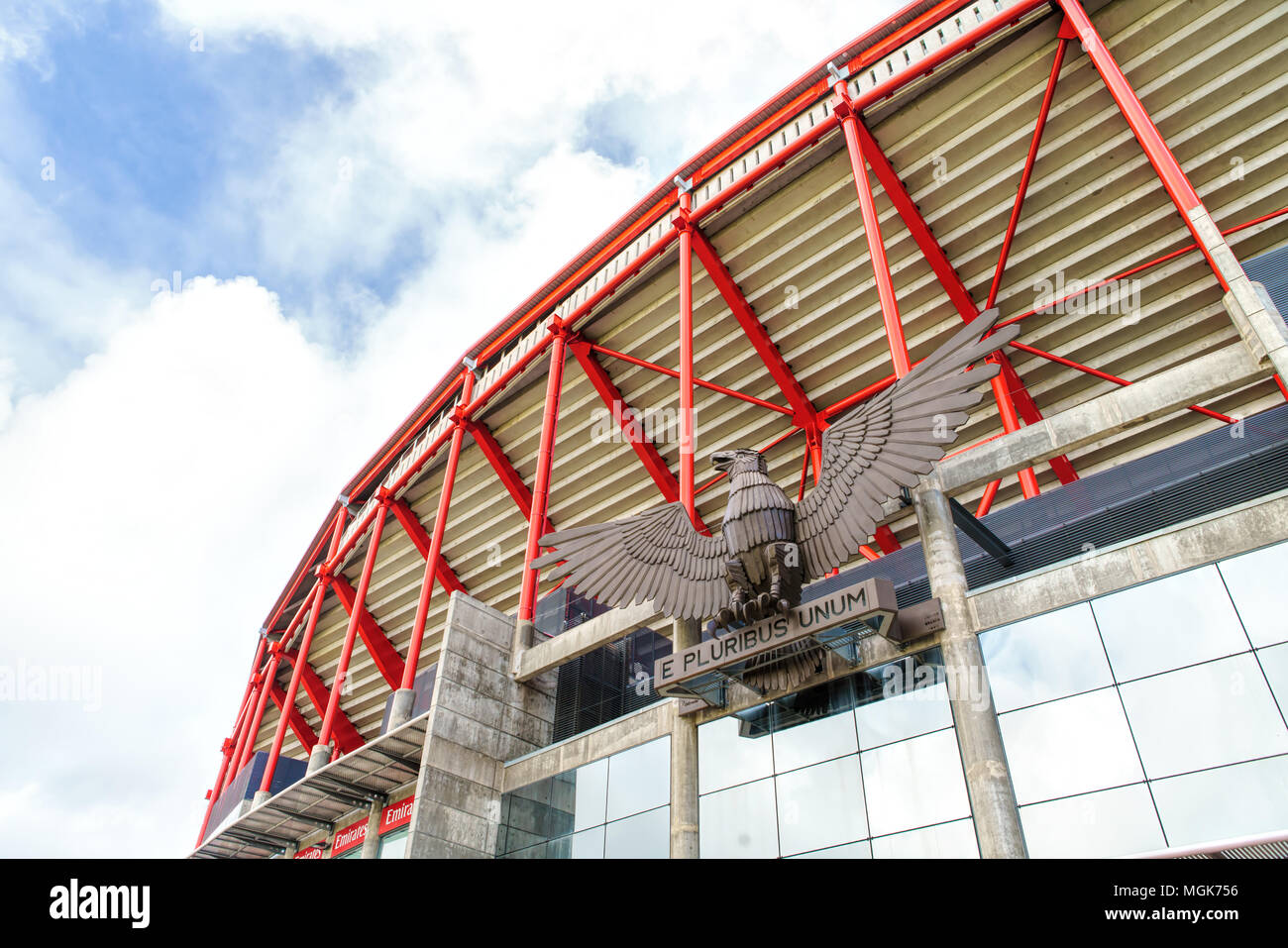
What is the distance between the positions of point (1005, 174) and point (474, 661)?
57.7 feet

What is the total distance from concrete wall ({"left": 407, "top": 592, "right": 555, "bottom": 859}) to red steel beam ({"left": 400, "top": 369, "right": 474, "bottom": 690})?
313cm

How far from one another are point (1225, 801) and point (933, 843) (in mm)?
3543

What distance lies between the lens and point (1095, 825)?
35.7 feet

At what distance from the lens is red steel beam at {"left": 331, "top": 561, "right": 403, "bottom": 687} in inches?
1396

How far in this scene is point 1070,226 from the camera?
2277cm

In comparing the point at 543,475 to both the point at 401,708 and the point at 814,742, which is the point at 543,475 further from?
the point at 814,742

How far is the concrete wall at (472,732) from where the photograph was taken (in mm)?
18016

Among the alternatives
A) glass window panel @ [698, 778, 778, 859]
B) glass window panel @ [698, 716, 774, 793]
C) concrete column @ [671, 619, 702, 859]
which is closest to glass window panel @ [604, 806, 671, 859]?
concrete column @ [671, 619, 702, 859]
